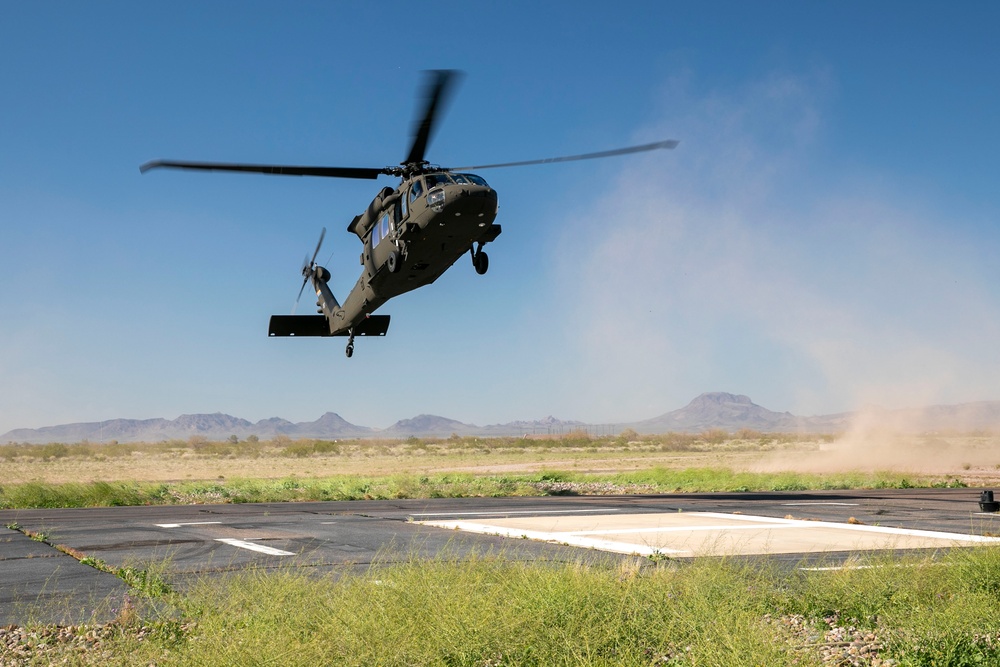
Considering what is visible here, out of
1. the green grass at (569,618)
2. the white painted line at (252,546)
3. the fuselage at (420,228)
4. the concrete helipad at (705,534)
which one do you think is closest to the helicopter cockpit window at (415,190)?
the fuselage at (420,228)

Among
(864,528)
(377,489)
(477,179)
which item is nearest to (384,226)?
(477,179)

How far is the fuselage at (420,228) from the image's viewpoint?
2181 centimetres

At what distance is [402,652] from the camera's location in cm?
622

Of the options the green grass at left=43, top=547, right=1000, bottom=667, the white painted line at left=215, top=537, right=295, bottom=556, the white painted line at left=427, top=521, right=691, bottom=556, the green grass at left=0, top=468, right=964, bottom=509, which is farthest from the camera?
the green grass at left=0, top=468, right=964, bottom=509

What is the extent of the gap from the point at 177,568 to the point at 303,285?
2434 cm

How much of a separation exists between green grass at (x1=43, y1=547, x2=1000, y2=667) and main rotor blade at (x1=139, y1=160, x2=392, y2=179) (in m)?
15.5

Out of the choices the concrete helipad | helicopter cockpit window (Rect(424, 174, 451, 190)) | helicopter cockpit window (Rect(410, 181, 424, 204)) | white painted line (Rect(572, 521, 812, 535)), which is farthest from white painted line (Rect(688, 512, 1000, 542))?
helicopter cockpit window (Rect(410, 181, 424, 204))

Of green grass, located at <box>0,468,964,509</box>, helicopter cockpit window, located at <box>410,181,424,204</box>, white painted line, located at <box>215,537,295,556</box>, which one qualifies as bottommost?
green grass, located at <box>0,468,964,509</box>

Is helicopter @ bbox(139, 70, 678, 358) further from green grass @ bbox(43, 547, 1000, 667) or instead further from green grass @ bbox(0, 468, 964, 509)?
green grass @ bbox(43, 547, 1000, 667)

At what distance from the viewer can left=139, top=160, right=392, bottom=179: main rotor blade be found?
22136 millimetres

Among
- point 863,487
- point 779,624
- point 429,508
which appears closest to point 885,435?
point 863,487

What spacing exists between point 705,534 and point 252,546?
7.79 m

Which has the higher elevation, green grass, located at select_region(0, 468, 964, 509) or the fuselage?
the fuselage

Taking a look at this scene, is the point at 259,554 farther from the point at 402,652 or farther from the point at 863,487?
the point at 863,487
